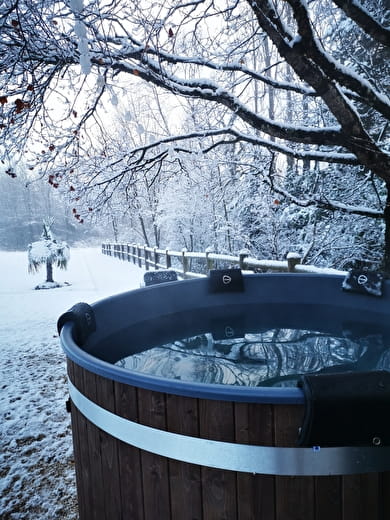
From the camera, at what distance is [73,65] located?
128 inches

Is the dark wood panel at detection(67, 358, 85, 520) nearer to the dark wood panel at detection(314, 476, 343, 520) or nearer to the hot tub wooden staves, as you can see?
the hot tub wooden staves

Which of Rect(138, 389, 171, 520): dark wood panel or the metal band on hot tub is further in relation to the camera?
Rect(138, 389, 171, 520): dark wood panel

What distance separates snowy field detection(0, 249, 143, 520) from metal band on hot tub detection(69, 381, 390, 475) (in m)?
1.17

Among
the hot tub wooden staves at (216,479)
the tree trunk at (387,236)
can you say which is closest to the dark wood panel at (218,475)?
the hot tub wooden staves at (216,479)

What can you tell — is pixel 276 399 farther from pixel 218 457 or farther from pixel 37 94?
pixel 37 94

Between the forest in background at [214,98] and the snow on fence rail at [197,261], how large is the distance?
2.80 ft

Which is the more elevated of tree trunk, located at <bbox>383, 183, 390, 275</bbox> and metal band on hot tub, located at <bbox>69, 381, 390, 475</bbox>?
tree trunk, located at <bbox>383, 183, 390, 275</bbox>

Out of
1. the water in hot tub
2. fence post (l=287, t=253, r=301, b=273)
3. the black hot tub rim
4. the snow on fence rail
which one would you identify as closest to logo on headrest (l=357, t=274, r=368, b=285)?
the black hot tub rim

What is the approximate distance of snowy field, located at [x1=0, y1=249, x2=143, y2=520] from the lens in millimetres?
1891

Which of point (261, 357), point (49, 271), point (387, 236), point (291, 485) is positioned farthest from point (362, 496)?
point (49, 271)

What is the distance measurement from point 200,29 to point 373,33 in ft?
5.92

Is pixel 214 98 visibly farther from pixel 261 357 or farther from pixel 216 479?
pixel 216 479

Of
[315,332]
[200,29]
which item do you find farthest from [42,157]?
[315,332]

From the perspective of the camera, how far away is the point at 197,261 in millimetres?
11562
